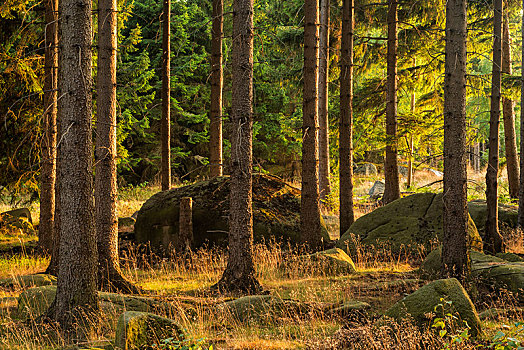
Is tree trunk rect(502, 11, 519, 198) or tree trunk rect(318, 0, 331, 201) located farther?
tree trunk rect(502, 11, 519, 198)

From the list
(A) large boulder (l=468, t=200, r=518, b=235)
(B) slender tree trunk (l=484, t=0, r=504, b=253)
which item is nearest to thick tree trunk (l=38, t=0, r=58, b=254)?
(B) slender tree trunk (l=484, t=0, r=504, b=253)

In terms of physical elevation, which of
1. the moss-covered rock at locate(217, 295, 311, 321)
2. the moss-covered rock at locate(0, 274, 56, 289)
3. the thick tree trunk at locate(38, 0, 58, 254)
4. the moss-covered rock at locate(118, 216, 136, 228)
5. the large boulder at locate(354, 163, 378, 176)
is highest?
the thick tree trunk at locate(38, 0, 58, 254)

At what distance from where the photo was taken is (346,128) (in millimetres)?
13172

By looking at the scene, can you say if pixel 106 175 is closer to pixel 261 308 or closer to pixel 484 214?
pixel 261 308

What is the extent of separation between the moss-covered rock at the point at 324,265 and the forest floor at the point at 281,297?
6 cm

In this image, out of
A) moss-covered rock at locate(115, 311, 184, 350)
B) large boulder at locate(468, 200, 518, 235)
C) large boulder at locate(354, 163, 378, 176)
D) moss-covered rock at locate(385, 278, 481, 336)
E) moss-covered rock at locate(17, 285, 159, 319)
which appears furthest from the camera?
large boulder at locate(354, 163, 378, 176)

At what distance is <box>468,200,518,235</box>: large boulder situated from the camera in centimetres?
1290

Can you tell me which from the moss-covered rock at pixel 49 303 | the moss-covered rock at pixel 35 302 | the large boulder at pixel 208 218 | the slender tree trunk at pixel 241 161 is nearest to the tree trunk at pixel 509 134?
the large boulder at pixel 208 218

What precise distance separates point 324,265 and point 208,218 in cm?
382

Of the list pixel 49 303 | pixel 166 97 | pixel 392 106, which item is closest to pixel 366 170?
pixel 392 106

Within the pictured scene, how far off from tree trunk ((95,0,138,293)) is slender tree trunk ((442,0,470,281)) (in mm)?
5762

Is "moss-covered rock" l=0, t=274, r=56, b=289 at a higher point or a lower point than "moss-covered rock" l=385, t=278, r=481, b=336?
lower

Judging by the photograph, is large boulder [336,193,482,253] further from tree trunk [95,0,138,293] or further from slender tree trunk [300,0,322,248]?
tree trunk [95,0,138,293]

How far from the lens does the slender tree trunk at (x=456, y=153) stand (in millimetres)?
8062
